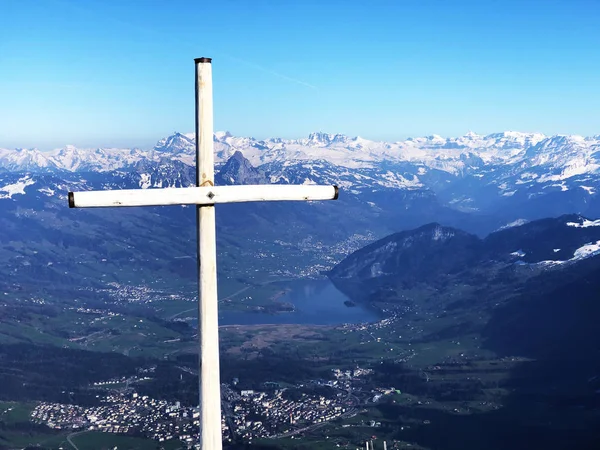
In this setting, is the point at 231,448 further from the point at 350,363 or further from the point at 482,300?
the point at 482,300

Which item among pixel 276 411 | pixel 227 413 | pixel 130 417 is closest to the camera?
pixel 130 417

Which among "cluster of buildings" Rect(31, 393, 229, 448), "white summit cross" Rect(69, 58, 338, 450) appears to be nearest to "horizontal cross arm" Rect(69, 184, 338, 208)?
"white summit cross" Rect(69, 58, 338, 450)

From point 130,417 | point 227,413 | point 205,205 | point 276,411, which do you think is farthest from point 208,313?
point 276,411

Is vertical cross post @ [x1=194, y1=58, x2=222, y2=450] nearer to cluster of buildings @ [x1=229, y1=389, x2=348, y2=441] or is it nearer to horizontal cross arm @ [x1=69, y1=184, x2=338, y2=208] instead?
horizontal cross arm @ [x1=69, y1=184, x2=338, y2=208]

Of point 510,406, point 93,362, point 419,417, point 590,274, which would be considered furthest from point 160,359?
point 590,274

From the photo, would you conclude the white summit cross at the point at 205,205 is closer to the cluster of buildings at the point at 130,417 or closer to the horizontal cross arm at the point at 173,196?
the horizontal cross arm at the point at 173,196

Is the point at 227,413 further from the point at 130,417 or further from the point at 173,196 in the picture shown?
the point at 173,196

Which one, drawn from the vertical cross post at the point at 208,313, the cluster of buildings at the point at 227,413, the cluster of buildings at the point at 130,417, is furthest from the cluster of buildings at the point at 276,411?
the vertical cross post at the point at 208,313

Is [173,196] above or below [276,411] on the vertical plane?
above
